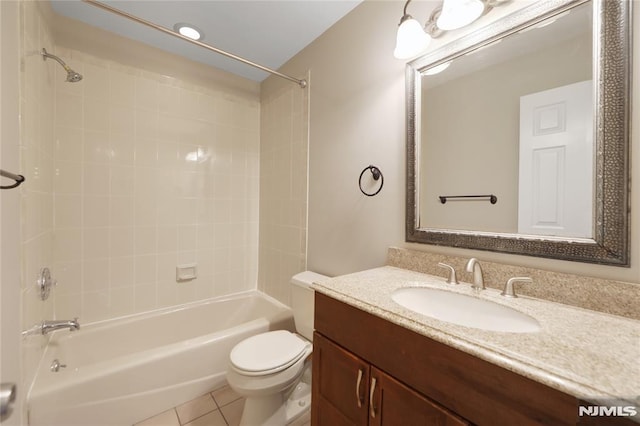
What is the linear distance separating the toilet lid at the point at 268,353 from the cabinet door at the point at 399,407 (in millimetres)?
615

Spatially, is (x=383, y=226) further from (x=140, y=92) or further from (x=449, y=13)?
(x=140, y=92)

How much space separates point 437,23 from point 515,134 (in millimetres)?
559

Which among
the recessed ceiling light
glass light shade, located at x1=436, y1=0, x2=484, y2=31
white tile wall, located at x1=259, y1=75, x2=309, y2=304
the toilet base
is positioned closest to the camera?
glass light shade, located at x1=436, y1=0, x2=484, y2=31

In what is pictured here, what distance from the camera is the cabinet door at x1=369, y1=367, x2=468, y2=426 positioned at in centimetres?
62

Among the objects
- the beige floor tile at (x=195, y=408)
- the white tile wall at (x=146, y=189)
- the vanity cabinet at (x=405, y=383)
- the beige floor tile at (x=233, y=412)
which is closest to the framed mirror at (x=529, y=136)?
the vanity cabinet at (x=405, y=383)

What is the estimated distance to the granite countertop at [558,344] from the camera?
1.43ft

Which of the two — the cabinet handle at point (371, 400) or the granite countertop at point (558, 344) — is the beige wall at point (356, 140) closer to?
the granite countertop at point (558, 344)

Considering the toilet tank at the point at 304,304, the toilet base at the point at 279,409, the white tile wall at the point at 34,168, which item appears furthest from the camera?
the toilet tank at the point at 304,304

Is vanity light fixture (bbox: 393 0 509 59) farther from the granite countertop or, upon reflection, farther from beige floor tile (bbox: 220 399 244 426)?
beige floor tile (bbox: 220 399 244 426)

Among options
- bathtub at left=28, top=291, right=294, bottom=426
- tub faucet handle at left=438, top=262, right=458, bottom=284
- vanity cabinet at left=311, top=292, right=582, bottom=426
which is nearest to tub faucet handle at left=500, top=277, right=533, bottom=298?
tub faucet handle at left=438, top=262, right=458, bottom=284

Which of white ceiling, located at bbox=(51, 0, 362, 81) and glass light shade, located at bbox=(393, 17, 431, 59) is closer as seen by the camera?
glass light shade, located at bbox=(393, 17, 431, 59)

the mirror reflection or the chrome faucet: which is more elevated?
the mirror reflection

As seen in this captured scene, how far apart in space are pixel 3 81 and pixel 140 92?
1086 mm

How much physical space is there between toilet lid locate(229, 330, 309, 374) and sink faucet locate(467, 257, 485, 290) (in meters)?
0.93
